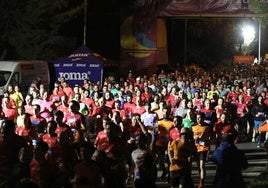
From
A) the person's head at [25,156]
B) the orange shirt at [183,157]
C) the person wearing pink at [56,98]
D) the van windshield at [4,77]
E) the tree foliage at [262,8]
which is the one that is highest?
the tree foliage at [262,8]

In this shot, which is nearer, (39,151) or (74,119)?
(39,151)

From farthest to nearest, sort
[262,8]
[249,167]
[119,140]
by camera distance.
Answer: [262,8]
[249,167]
[119,140]

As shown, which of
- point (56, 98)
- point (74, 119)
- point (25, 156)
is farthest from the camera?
point (56, 98)

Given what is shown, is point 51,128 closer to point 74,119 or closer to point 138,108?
point 74,119

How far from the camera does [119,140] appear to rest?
39.3 feet

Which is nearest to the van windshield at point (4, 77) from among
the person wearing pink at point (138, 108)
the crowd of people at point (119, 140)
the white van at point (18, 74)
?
the white van at point (18, 74)

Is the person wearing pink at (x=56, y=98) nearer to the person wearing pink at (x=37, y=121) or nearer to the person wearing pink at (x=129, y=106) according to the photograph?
the person wearing pink at (x=129, y=106)

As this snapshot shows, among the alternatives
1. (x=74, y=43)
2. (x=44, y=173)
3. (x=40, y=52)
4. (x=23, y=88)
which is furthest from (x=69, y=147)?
(x=74, y=43)

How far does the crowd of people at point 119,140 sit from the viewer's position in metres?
9.86

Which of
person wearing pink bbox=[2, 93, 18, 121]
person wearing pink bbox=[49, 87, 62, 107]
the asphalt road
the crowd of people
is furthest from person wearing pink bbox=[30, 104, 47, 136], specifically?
person wearing pink bbox=[49, 87, 62, 107]

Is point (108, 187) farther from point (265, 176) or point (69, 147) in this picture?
point (265, 176)

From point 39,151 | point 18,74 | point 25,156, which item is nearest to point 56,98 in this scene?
point 18,74

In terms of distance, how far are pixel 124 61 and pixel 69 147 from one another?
1040 inches

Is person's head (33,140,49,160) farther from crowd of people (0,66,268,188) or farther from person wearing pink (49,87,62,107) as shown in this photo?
person wearing pink (49,87,62,107)
